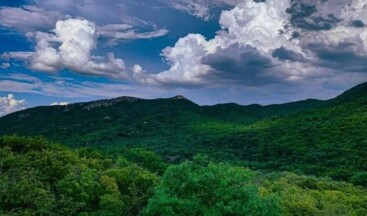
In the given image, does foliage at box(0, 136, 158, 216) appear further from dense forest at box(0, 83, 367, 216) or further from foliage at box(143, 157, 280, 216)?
foliage at box(143, 157, 280, 216)

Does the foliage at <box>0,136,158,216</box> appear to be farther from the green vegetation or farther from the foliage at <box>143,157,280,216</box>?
the foliage at <box>143,157,280,216</box>

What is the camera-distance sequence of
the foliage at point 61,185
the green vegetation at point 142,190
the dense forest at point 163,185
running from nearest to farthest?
the green vegetation at point 142,190
the dense forest at point 163,185
the foliage at point 61,185

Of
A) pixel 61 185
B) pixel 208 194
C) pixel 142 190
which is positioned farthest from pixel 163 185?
pixel 142 190

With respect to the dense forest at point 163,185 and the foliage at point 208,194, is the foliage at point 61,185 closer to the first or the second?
the dense forest at point 163,185

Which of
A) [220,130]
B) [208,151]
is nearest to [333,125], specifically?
[208,151]

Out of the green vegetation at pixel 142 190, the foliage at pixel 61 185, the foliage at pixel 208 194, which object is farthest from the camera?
the foliage at pixel 61 185

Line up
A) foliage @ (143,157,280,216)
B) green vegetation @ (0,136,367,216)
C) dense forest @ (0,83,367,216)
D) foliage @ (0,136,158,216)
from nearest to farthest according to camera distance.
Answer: foliage @ (143,157,280,216), green vegetation @ (0,136,367,216), dense forest @ (0,83,367,216), foliage @ (0,136,158,216)

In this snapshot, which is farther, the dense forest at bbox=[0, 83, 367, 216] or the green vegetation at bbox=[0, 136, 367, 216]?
the dense forest at bbox=[0, 83, 367, 216]

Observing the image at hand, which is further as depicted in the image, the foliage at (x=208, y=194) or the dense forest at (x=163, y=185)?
the dense forest at (x=163, y=185)

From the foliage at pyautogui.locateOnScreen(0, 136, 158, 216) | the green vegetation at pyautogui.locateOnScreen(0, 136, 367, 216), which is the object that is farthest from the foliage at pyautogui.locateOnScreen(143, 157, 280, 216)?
the foliage at pyautogui.locateOnScreen(0, 136, 158, 216)

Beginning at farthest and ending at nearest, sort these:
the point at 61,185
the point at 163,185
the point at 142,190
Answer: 1. the point at 142,190
2. the point at 61,185
3. the point at 163,185

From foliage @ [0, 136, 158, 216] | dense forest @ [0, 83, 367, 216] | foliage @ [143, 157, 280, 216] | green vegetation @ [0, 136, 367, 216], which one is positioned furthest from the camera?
foliage @ [0, 136, 158, 216]

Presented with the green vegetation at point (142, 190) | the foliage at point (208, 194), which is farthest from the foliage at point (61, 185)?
the foliage at point (208, 194)

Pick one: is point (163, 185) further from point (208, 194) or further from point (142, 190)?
point (142, 190)
